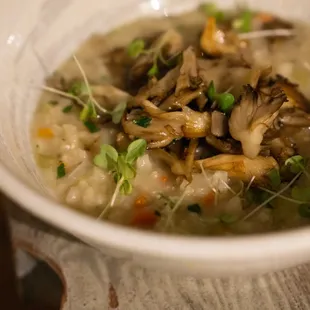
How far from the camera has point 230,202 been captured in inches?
46.9

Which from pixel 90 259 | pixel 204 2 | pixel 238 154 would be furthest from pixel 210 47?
pixel 90 259

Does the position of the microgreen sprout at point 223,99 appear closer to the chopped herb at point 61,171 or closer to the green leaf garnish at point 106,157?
the green leaf garnish at point 106,157

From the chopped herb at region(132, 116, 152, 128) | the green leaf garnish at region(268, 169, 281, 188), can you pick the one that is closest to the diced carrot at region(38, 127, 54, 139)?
the chopped herb at region(132, 116, 152, 128)

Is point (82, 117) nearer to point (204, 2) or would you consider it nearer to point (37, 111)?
point (37, 111)

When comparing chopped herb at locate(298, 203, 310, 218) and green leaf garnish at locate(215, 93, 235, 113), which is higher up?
green leaf garnish at locate(215, 93, 235, 113)

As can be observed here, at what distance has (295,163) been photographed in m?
1.20

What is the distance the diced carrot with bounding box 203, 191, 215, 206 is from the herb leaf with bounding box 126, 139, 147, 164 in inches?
6.3

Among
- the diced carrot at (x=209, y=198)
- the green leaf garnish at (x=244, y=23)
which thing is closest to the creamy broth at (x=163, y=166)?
the diced carrot at (x=209, y=198)

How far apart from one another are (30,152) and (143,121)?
29 centimetres

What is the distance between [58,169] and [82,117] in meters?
0.16

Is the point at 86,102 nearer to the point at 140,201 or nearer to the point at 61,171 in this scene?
the point at 61,171

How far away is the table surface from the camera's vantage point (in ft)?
4.03

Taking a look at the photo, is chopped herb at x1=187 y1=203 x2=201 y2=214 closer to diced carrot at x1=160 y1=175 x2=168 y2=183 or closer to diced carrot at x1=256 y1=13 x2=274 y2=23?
diced carrot at x1=160 y1=175 x2=168 y2=183

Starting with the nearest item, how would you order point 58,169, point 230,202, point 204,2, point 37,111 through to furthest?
1. point 230,202
2. point 58,169
3. point 37,111
4. point 204,2
